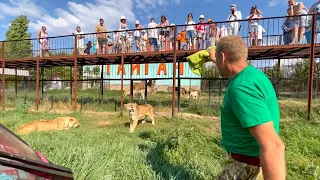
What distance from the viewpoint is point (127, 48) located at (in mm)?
11008

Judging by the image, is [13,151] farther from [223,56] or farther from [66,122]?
[66,122]

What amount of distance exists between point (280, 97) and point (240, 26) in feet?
15.7

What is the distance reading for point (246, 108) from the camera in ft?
4.71

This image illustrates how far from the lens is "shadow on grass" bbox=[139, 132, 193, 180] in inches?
A: 131

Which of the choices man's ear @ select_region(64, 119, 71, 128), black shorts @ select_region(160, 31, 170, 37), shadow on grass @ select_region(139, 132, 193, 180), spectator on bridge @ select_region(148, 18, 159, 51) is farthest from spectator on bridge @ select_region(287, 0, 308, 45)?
man's ear @ select_region(64, 119, 71, 128)

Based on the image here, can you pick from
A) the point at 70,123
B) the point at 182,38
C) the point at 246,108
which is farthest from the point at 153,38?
the point at 246,108

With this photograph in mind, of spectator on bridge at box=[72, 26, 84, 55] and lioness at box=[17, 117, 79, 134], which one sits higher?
spectator on bridge at box=[72, 26, 84, 55]

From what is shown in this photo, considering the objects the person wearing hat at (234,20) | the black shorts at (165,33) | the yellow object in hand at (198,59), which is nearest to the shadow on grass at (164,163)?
the yellow object in hand at (198,59)

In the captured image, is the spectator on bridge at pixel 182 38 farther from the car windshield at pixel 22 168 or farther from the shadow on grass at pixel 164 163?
the car windshield at pixel 22 168

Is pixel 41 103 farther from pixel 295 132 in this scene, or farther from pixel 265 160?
pixel 265 160

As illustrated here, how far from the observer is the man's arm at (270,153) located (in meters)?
1.37

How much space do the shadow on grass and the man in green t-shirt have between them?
5.02ft

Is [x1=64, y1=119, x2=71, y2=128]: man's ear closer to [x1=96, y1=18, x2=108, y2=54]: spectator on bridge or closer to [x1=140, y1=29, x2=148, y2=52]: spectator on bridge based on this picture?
[x1=96, y1=18, x2=108, y2=54]: spectator on bridge

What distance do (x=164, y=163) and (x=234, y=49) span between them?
103 inches
